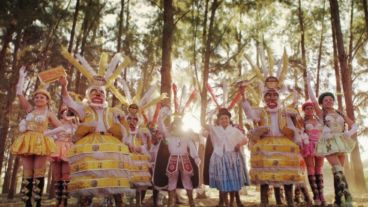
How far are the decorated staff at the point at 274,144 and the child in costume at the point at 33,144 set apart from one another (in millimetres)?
3747

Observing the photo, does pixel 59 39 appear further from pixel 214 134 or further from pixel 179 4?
pixel 214 134

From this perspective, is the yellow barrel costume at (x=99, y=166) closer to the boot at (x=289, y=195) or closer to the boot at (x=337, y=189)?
the boot at (x=289, y=195)

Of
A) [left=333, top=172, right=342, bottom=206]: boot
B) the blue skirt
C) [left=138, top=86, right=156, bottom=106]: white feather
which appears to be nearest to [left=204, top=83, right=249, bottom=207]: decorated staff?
the blue skirt

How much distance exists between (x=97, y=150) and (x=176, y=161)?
2.30m

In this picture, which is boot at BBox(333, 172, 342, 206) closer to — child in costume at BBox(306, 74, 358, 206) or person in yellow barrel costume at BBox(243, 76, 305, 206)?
child in costume at BBox(306, 74, 358, 206)

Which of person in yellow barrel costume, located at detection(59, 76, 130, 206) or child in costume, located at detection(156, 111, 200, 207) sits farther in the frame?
child in costume, located at detection(156, 111, 200, 207)

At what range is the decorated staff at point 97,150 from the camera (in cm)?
646

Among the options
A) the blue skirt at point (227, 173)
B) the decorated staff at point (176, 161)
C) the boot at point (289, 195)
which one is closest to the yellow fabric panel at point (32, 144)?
the decorated staff at point (176, 161)

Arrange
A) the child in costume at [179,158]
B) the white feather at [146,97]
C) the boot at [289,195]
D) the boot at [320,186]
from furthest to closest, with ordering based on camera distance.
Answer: the white feather at [146,97] < the child in costume at [179,158] < the boot at [320,186] < the boot at [289,195]

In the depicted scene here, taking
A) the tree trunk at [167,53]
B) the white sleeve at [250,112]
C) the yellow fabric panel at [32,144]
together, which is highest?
the tree trunk at [167,53]

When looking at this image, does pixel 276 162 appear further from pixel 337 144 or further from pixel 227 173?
pixel 337 144

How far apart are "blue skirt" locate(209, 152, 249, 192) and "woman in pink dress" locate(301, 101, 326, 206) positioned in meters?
1.30

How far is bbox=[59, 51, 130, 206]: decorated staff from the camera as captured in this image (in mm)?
6465

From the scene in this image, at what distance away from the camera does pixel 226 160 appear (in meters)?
7.93
